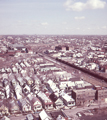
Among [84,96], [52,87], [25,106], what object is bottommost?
[25,106]

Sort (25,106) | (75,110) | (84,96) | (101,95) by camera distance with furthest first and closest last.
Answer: (101,95), (84,96), (75,110), (25,106)

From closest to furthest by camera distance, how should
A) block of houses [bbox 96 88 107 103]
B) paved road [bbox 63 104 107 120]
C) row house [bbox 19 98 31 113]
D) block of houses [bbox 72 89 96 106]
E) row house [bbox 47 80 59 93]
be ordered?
paved road [bbox 63 104 107 120] → row house [bbox 19 98 31 113] → block of houses [bbox 72 89 96 106] → block of houses [bbox 96 88 107 103] → row house [bbox 47 80 59 93]

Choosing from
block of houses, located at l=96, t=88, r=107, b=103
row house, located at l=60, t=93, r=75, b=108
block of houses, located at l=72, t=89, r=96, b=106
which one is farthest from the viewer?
block of houses, located at l=96, t=88, r=107, b=103

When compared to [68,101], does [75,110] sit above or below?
below

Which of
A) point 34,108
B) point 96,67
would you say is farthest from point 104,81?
point 34,108

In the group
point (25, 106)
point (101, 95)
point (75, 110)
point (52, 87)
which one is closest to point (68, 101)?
point (75, 110)

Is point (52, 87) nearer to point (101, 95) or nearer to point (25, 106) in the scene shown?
point (25, 106)

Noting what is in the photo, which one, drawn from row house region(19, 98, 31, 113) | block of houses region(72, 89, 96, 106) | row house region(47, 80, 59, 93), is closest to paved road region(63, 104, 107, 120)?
block of houses region(72, 89, 96, 106)

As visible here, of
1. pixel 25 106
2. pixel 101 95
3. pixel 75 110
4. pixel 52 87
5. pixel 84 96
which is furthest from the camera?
pixel 52 87

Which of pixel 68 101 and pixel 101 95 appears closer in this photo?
pixel 68 101

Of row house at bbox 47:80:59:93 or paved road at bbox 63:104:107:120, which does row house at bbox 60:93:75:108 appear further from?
row house at bbox 47:80:59:93
